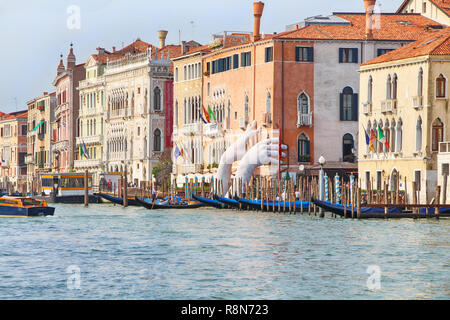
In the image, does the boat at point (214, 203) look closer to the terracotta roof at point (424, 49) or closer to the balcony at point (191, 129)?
the terracotta roof at point (424, 49)

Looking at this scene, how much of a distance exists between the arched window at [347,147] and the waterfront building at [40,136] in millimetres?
37504

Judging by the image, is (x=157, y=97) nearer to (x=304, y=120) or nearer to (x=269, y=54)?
(x=269, y=54)

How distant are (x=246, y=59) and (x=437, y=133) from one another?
1364 centimetres

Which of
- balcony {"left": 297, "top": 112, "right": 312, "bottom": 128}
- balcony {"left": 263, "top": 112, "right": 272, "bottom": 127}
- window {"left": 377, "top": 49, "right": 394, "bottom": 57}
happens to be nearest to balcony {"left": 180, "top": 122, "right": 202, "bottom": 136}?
balcony {"left": 263, "top": 112, "right": 272, "bottom": 127}

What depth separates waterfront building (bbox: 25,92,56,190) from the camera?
87562mm

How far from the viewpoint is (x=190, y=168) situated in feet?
201

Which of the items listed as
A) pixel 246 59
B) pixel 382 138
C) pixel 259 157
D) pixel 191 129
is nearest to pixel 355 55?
pixel 259 157

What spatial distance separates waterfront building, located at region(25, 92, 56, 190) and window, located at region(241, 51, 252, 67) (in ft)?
109

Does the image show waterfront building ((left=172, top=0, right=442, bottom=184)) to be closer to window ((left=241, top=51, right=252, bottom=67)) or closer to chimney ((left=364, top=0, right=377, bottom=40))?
chimney ((left=364, top=0, right=377, bottom=40))

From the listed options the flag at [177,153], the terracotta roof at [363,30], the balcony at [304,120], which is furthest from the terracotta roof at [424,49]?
the flag at [177,153]

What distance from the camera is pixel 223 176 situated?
53.2m

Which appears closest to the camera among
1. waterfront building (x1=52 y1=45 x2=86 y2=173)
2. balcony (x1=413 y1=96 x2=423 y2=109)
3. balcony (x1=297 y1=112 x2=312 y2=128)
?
balcony (x1=413 y1=96 x2=423 y2=109)
